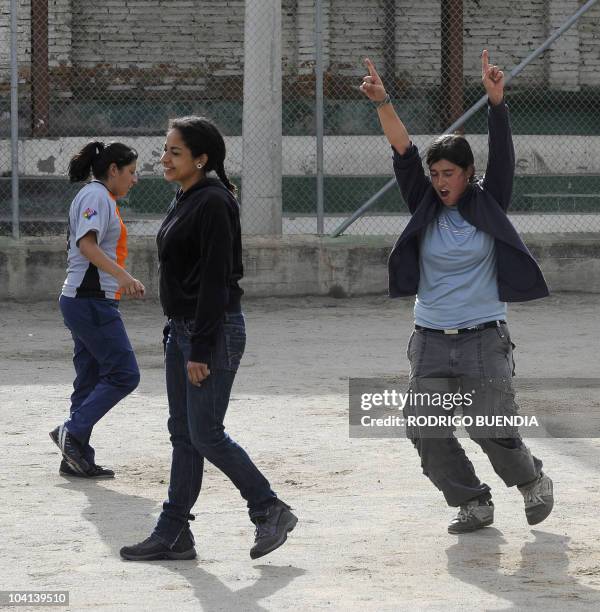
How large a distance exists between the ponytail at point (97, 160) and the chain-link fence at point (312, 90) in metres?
8.42

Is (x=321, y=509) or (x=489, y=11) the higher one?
(x=489, y=11)

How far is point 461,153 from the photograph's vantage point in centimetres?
491

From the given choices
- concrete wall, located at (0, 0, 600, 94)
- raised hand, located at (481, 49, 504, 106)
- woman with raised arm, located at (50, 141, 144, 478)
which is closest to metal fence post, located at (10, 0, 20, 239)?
woman with raised arm, located at (50, 141, 144, 478)

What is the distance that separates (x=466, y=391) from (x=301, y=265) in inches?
296

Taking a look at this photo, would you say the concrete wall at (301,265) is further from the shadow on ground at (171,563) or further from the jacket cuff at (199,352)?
the jacket cuff at (199,352)

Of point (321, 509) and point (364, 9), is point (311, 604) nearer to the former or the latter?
point (321, 509)

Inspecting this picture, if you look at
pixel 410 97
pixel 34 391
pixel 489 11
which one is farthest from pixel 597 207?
pixel 34 391

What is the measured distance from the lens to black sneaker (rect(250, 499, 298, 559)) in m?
4.56

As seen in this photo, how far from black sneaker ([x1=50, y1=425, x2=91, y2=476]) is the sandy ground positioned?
87 millimetres

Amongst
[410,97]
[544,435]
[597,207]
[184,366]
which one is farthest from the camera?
[410,97]

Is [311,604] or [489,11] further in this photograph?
[489,11]

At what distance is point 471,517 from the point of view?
4.98m

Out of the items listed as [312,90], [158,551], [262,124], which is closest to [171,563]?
[158,551]

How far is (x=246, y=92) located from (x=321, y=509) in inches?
312
